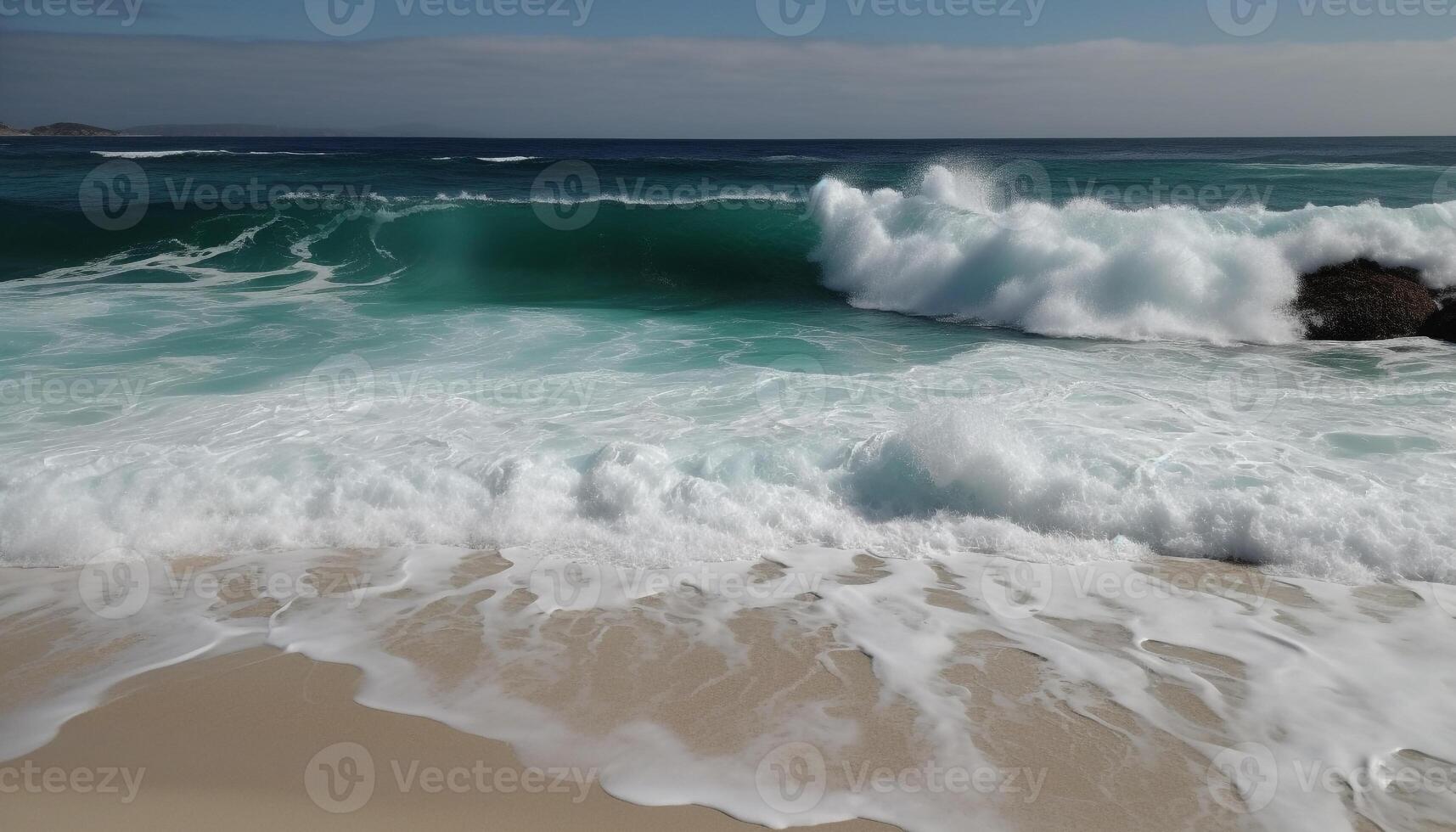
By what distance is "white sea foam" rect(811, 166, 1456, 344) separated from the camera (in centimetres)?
1059

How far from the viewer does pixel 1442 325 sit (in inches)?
390

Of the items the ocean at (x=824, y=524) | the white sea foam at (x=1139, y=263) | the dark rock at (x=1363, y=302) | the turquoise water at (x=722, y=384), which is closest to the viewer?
the ocean at (x=824, y=524)

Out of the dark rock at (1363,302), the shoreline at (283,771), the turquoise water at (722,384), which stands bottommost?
the shoreline at (283,771)

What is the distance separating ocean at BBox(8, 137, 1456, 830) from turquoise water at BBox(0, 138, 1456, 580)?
4 cm

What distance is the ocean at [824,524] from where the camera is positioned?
343 cm

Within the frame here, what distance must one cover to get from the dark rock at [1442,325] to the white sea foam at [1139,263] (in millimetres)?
779

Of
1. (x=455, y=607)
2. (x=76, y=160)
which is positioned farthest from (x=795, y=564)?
(x=76, y=160)

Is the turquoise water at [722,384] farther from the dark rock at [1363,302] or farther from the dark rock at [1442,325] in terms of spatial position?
the dark rock at [1442,325]

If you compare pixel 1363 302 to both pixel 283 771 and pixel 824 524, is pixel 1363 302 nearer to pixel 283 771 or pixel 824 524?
pixel 824 524

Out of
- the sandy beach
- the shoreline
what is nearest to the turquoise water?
the sandy beach

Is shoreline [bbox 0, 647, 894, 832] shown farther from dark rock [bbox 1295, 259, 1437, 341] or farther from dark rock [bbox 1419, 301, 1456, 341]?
dark rock [bbox 1419, 301, 1456, 341]

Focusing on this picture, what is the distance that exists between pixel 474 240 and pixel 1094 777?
50.6ft

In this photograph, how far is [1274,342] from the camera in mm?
10125

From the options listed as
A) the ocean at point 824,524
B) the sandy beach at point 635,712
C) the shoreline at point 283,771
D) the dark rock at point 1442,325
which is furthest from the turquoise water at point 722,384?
the shoreline at point 283,771
